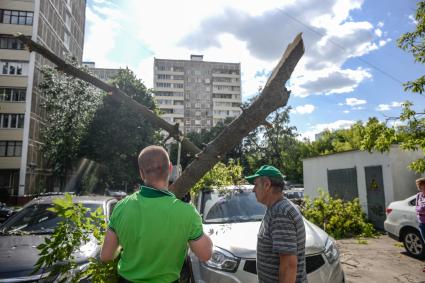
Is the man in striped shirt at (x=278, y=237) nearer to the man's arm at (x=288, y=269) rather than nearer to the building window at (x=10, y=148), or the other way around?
the man's arm at (x=288, y=269)

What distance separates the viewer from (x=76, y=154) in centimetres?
3419

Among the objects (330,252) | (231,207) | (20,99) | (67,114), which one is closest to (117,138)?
(67,114)

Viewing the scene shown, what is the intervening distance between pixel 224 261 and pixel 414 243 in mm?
6433

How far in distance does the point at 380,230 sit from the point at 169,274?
42.3 ft

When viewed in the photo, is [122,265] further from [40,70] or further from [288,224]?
[40,70]

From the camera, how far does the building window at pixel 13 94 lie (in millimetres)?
36875

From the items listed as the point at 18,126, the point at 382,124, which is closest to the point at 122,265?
the point at 382,124

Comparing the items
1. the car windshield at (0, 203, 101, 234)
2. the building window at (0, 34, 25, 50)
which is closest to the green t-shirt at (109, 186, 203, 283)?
the car windshield at (0, 203, 101, 234)

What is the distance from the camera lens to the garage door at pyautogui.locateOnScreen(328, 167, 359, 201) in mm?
14823

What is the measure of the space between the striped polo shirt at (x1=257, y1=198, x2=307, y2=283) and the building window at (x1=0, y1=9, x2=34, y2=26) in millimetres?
42610

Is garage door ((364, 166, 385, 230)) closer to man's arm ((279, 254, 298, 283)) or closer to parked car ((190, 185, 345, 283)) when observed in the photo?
parked car ((190, 185, 345, 283))

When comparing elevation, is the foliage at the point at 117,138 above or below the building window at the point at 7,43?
below

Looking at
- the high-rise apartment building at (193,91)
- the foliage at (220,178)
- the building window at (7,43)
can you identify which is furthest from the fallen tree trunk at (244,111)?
the high-rise apartment building at (193,91)

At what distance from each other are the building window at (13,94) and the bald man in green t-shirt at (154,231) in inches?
1589
